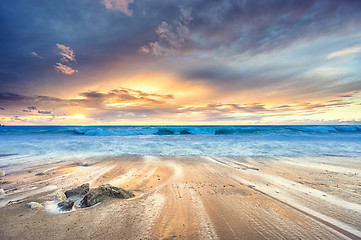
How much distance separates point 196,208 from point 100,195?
2253mm

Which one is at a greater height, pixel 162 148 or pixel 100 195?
pixel 100 195

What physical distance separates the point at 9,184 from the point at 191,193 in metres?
5.49

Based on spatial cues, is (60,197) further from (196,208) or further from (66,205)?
(196,208)

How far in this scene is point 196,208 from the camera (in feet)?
10.9

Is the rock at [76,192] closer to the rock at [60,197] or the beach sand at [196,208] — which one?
the rock at [60,197]

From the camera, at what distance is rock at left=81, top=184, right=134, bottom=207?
337 centimetres

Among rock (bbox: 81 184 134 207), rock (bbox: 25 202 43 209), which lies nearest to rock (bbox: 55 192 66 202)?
rock (bbox: 25 202 43 209)

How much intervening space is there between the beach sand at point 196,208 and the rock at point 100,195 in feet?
0.47

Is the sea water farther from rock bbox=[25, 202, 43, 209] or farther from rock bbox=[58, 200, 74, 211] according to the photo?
rock bbox=[58, 200, 74, 211]

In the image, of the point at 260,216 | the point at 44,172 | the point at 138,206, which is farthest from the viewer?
the point at 44,172

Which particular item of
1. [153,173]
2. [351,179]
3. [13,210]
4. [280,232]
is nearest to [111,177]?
[153,173]

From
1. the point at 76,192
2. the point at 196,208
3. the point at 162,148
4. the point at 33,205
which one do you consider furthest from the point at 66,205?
the point at 162,148

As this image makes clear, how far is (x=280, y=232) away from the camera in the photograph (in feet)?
8.45

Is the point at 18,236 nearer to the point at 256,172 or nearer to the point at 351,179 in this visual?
the point at 256,172
